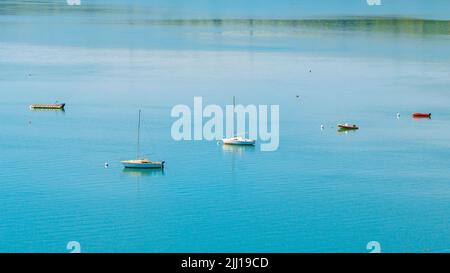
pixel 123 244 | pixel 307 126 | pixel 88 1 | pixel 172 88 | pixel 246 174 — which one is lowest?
pixel 123 244

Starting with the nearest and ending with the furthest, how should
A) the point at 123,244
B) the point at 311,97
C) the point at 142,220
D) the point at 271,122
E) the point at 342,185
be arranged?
the point at 123,244
the point at 142,220
the point at 342,185
the point at 271,122
the point at 311,97

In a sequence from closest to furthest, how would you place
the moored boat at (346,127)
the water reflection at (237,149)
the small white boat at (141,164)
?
the small white boat at (141,164) → the water reflection at (237,149) → the moored boat at (346,127)

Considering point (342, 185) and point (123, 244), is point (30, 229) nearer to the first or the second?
point (123, 244)

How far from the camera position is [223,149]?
35.1 m

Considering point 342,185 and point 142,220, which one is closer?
point 142,220

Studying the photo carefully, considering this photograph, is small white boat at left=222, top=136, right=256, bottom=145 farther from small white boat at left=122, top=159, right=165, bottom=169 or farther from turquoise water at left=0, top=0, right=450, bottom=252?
small white boat at left=122, top=159, right=165, bottom=169

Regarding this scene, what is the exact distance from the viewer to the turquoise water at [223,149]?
24.7 m

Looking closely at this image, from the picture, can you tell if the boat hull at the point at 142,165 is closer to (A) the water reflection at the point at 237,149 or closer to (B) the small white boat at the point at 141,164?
(B) the small white boat at the point at 141,164

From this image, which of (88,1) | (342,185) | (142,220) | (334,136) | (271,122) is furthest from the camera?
(88,1)

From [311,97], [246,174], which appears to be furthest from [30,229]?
[311,97]

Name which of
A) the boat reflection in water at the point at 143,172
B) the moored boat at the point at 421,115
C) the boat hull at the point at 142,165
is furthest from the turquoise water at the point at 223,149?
the moored boat at the point at 421,115

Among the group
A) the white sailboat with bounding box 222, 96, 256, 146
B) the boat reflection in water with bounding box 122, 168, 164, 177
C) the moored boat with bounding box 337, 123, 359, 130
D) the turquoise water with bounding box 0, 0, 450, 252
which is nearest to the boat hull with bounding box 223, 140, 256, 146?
the white sailboat with bounding box 222, 96, 256, 146

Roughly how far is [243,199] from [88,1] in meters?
111
